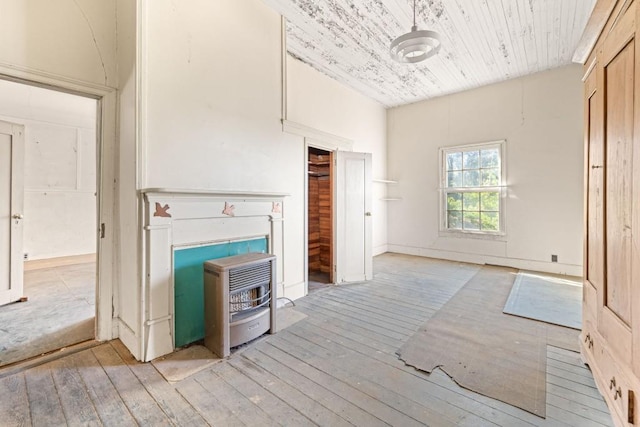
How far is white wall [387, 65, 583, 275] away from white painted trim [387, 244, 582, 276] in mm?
13

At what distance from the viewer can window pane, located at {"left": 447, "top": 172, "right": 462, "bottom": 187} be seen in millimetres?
5332

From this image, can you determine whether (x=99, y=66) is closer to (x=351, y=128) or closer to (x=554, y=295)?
(x=351, y=128)

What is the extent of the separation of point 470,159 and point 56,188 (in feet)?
26.4

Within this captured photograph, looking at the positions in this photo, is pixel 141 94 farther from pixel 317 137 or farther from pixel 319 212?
pixel 319 212

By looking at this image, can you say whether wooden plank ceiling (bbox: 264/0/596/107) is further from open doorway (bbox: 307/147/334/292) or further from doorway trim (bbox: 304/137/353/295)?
open doorway (bbox: 307/147/334/292)

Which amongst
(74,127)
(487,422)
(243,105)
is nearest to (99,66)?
(243,105)

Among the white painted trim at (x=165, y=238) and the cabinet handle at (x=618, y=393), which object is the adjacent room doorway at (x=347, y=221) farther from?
the cabinet handle at (x=618, y=393)

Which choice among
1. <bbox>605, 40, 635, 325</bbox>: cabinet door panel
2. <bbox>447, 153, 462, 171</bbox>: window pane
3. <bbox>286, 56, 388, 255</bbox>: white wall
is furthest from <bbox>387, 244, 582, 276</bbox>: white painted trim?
Result: <bbox>605, 40, 635, 325</bbox>: cabinet door panel

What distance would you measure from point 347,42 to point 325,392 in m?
3.90

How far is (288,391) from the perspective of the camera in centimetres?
170

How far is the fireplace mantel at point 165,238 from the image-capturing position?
202cm

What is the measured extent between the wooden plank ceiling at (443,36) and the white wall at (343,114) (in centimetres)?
21

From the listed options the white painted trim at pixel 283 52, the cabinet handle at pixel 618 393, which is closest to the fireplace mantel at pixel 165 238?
the white painted trim at pixel 283 52

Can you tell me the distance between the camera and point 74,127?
17.7 feet
